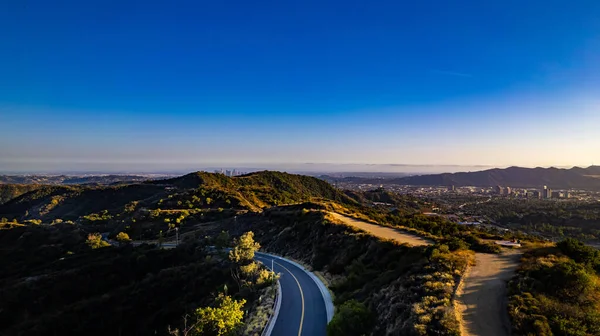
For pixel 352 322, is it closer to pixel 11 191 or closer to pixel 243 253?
pixel 243 253

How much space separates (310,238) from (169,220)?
40600mm

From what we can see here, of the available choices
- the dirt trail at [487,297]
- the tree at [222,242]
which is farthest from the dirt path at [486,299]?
the tree at [222,242]

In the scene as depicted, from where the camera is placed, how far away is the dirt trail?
1229 centimetres

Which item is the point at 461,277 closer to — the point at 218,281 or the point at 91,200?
the point at 218,281

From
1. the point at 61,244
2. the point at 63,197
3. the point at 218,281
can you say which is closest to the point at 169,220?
the point at 61,244

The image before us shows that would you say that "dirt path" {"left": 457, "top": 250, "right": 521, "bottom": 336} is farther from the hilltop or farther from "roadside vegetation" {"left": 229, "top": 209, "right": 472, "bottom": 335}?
the hilltop

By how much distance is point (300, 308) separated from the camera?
20.4 meters

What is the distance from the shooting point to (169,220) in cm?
6662

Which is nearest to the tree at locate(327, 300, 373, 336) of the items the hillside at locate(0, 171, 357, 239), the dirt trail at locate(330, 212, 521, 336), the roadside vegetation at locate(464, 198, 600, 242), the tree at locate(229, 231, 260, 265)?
the dirt trail at locate(330, 212, 521, 336)

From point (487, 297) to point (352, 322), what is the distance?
21.9ft

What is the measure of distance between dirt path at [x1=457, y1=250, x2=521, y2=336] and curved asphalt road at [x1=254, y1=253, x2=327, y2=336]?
7609mm

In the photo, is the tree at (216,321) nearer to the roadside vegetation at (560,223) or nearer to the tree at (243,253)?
the tree at (243,253)

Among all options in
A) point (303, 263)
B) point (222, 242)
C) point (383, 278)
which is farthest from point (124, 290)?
point (383, 278)

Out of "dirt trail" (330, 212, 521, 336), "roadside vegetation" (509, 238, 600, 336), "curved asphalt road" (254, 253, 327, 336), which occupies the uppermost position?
"roadside vegetation" (509, 238, 600, 336)
